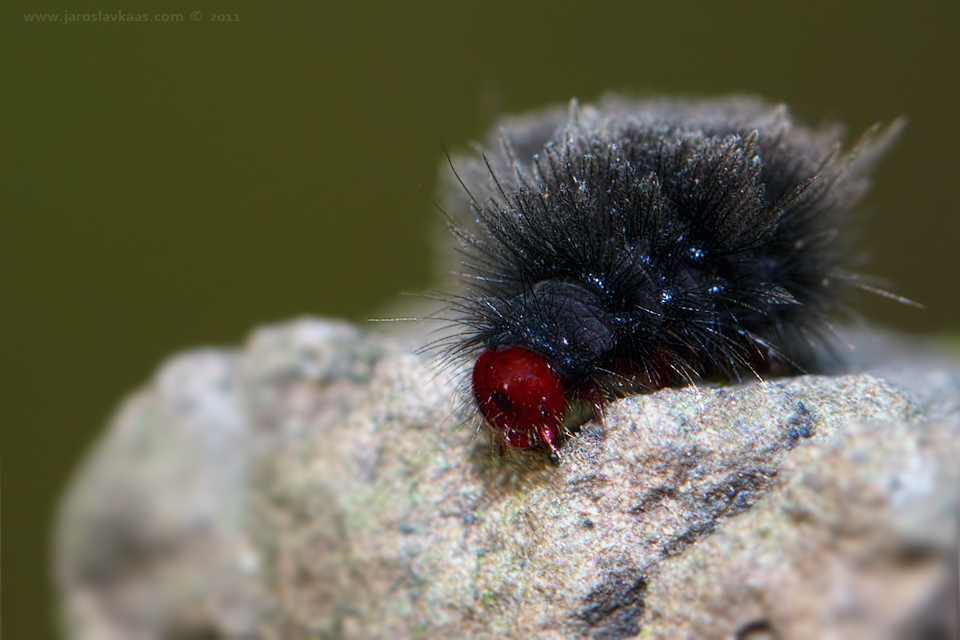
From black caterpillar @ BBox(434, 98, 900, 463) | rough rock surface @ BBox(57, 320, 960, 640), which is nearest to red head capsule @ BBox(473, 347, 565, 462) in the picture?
black caterpillar @ BBox(434, 98, 900, 463)

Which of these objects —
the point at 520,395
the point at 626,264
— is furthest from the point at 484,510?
the point at 626,264

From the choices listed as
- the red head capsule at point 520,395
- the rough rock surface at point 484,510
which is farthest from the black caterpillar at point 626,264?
the rough rock surface at point 484,510

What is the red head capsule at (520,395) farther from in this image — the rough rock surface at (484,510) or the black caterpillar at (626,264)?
the rough rock surface at (484,510)

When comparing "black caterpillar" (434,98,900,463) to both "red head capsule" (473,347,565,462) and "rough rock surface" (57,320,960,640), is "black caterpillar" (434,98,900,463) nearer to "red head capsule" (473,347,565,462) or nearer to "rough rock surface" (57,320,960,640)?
"red head capsule" (473,347,565,462)

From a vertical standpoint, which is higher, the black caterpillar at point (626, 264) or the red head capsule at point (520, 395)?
the black caterpillar at point (626, 264)

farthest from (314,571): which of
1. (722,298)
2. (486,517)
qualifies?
(722,298)

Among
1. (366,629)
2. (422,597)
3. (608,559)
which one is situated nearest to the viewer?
(608,559)

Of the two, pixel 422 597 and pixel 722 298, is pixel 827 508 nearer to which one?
pixel 722 298
